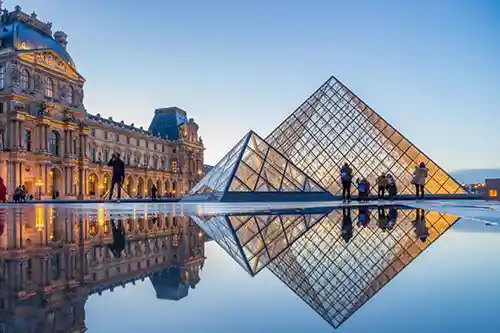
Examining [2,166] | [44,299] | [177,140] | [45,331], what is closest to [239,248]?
[44,299]

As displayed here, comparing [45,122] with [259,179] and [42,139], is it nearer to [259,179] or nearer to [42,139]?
[42,139]

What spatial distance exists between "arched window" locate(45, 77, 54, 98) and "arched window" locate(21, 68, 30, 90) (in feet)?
7.03

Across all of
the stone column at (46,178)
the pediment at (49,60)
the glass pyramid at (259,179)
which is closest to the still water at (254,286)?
the glass pyramid at (259,179)

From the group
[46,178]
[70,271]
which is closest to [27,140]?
[46,178]

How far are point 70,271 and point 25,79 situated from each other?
42.4 meters

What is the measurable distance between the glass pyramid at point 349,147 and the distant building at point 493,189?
401 inches

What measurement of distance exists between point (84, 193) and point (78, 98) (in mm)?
9979

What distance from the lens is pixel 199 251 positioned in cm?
270

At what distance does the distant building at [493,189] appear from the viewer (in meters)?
14.9

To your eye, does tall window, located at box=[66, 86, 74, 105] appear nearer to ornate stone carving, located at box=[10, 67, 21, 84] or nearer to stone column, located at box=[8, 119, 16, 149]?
ornate stone carving, located at box=[10, 67, 21, 84]

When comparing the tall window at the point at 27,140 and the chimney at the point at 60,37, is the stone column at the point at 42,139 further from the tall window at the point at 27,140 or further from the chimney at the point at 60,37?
the chimney at the point at 60,37

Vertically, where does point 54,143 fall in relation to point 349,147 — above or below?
above

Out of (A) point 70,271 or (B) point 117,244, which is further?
(B) point 117,244

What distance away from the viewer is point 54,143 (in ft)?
138
